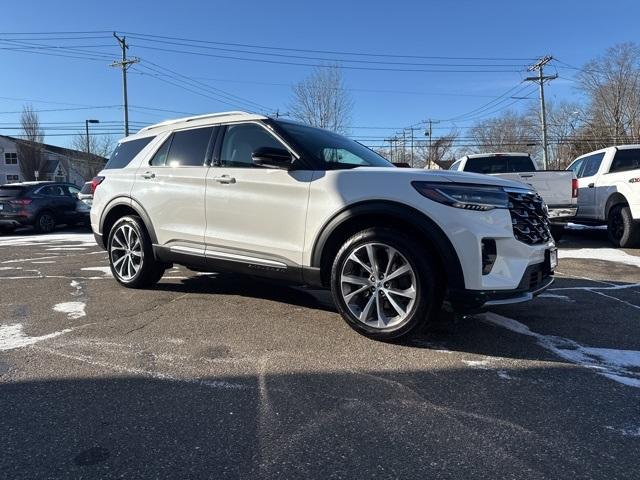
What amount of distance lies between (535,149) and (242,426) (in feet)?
214

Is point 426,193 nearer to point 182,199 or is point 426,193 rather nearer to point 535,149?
point 182,199

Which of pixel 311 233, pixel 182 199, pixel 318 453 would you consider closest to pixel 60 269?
pixel 182 199

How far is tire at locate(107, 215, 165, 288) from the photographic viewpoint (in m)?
5.77

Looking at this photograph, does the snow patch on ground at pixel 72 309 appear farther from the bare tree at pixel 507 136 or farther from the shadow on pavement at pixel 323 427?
the bare tree at pixel 507 136

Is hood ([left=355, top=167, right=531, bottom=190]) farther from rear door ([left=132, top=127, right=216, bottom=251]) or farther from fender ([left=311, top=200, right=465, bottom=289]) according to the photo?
rear door ([left=132, top=127, right=216, bottom=251])

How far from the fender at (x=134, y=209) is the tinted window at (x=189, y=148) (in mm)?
632

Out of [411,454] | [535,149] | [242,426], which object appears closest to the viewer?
[411,454]

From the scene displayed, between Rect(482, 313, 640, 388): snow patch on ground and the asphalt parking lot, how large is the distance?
20 millimetres

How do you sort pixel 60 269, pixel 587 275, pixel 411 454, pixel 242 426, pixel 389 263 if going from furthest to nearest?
pixel 60 269 < pixel 587 275 < pixel 389 263 < pixel 242 426 < pixel 411 454

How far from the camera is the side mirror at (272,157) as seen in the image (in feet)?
14.2

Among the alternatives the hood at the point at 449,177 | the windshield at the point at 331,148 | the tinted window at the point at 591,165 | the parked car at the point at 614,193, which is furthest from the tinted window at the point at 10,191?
the tinted window at the point at 591,165

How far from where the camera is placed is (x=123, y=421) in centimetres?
279

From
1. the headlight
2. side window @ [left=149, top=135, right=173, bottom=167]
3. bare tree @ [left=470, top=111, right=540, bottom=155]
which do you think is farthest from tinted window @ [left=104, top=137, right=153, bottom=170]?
bare tree @ [left=470, top=111, right=540, bottom=155]

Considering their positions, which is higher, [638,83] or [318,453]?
[638,83]
